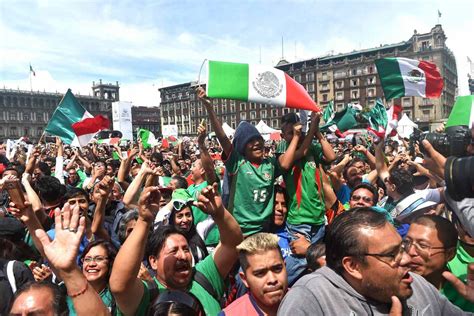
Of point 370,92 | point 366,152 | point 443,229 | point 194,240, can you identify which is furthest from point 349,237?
point 370,92

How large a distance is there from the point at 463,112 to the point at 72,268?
3782mm

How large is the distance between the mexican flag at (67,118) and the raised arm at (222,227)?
734cm

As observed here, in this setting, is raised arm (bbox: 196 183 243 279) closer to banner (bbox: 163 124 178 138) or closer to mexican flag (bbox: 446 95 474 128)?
mexican flag (bbox: 446 95 474 128)

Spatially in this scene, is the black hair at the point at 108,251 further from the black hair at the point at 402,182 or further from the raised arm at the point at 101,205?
the black hair at the point at 402,182

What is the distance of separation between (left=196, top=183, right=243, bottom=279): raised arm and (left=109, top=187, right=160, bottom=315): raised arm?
1.04 feet

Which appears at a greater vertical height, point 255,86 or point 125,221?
point 255,86

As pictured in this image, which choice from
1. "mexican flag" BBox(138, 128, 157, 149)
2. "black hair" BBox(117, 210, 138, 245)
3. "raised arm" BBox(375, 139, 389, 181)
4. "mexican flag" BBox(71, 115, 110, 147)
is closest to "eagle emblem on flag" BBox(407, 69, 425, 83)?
"raised arm" BBox(375, 139, 389, 181)

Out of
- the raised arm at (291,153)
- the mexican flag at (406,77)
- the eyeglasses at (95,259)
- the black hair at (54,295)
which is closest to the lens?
the black hair at (54,295)

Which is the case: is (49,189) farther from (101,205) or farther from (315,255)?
(315,255)

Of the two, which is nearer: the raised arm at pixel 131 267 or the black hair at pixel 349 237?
the black hair at pixel 349 237

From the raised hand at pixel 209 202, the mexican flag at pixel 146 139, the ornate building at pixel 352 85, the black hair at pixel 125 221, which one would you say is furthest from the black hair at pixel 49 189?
the ornate building at pixel 352 85

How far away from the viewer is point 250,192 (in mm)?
3834

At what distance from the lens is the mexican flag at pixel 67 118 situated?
902 cm

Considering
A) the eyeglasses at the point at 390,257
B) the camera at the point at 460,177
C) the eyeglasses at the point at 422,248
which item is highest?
the camera at the point at 460,177
